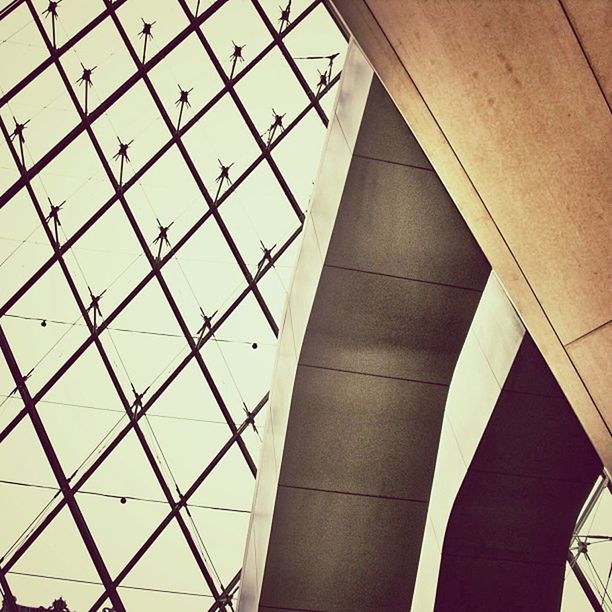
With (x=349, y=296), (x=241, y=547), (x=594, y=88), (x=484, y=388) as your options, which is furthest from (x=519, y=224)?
(x=241, y=547)

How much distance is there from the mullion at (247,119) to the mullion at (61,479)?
7.87m

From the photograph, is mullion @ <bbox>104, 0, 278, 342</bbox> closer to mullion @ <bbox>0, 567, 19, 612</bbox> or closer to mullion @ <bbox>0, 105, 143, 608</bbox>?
mullion @ <bbox>0, 105, 143, 608</bbox>

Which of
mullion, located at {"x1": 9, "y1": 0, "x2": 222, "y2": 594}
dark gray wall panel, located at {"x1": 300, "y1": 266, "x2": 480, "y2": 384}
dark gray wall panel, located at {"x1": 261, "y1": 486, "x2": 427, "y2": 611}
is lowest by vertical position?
dark gray wall panel, located at {"x1": 261, "y1": 486, "x2": 427, "y2": 611}

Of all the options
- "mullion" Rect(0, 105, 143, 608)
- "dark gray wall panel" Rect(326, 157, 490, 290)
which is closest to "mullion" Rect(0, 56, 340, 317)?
"mullion" Rect(0, 105, 143, 608)

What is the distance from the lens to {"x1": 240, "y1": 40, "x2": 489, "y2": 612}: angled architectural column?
29.3 ft

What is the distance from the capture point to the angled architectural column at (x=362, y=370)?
8.93 metres

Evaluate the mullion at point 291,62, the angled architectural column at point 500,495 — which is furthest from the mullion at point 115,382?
the angled architectural column at point 500,495

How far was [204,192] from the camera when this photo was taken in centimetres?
1898

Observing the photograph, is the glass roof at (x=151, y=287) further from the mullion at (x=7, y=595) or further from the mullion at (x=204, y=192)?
the mullion at (x=7, y=595)

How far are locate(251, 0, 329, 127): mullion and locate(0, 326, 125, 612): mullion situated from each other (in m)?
9.65

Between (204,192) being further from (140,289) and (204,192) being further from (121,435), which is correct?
(121,435)

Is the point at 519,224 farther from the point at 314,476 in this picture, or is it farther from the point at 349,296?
the point at 314,476

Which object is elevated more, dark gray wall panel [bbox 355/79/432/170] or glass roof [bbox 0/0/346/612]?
glass roof [bbox 0/0/346/612]

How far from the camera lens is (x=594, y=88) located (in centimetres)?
330
